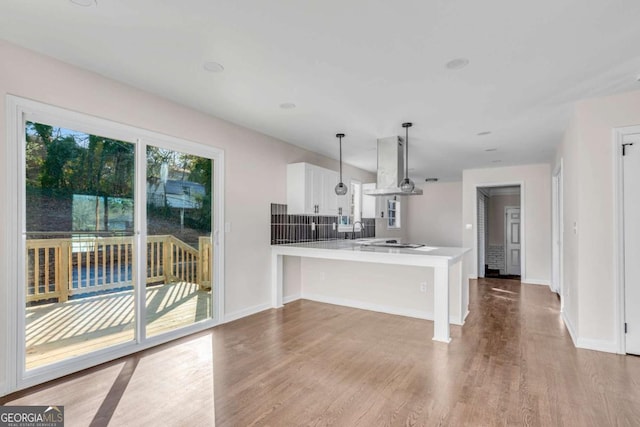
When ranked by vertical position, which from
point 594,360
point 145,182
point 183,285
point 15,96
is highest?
point 15,96

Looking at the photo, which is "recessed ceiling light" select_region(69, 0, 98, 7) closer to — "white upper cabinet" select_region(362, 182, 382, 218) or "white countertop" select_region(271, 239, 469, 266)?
"white countertop" select_region(271, 239, 469, 266)

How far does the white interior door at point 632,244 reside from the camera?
290 cm

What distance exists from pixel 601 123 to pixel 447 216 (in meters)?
6.25

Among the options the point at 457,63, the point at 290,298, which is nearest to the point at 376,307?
the point at 290,298

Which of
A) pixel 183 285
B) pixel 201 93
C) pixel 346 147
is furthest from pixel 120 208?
pixel 346 147

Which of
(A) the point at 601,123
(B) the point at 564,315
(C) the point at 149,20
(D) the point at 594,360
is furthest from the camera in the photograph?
(B) the point at 564,315

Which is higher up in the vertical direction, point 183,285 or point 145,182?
point 145,182

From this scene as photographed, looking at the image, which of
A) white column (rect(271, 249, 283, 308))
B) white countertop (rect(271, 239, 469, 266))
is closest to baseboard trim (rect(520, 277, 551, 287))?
white countertop (rect(271, 239, 469, 266))

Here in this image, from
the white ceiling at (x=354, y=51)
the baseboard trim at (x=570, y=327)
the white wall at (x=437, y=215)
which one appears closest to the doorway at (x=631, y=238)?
the baseboard trim at (x=570, y=327)

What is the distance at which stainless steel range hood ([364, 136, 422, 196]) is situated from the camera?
4316 mm

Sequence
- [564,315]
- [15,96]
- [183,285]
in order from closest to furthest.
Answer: [15,96] → [183,285] → [564,315]

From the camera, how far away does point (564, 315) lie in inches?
157

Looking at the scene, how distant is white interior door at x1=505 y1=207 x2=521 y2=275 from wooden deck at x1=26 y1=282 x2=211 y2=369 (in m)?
7.98

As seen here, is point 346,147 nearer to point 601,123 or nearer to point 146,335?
point 601,123
